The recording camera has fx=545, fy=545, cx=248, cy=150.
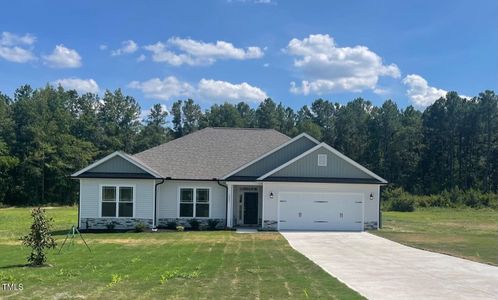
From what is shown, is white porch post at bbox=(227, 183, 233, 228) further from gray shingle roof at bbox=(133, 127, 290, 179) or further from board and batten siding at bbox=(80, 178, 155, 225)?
board and batten siding at bbox=(80, 178, 155, 225)

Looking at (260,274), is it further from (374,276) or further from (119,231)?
(119,231)

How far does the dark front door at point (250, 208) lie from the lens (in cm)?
2862

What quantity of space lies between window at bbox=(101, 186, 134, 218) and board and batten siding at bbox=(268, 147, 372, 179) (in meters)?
7.46

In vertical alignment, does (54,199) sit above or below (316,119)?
below

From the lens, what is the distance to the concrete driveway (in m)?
10.2

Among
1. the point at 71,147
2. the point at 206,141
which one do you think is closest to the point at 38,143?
the point at 71,147

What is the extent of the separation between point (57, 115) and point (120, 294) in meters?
62.0

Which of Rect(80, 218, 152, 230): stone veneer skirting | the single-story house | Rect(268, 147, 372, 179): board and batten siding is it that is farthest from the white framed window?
Rect(268, 147, 372, 179): board and batten siding

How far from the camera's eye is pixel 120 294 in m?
9.49

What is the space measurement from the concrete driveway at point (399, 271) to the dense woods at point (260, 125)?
4730cm

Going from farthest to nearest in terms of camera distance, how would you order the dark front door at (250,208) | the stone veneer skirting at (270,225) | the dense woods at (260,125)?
the dense woods at (260,125) < the dark front door at (250,208) < the stone veneer skirting at (270,225)

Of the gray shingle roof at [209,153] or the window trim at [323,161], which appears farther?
the gray shingle roof at [209,153]

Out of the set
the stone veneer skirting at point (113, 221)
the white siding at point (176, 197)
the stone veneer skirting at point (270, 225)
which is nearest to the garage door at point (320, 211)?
the stone veneer skirting at point (270, 225)

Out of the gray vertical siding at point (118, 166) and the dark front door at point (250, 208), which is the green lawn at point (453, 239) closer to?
the dark front door at point (250, 208)
